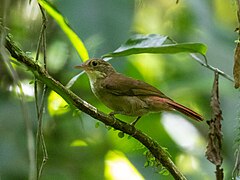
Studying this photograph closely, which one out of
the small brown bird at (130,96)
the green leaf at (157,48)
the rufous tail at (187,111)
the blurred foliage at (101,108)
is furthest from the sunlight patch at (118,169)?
the green leaf at (157,48)

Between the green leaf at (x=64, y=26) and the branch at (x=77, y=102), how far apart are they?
23 cm

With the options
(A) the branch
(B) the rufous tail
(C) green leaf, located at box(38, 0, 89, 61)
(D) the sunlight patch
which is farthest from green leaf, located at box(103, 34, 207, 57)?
(D) the sunlight patch

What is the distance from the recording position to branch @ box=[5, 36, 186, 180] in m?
2.14

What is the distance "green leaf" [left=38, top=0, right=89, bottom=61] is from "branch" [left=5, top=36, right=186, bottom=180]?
Answer: 23cm

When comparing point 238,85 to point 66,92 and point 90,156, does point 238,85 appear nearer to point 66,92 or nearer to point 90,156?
point 66,92

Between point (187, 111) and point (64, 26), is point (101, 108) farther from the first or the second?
point (64, 26)

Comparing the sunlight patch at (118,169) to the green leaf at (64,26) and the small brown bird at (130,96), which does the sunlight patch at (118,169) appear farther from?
the green leaf at (64,26)

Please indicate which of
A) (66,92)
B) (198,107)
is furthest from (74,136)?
(66,92)

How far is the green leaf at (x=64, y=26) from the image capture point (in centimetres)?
237

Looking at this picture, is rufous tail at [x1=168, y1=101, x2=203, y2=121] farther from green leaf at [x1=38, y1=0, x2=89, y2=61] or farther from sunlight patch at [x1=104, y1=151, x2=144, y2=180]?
sunlight patch at [x1=104, y1=151, x2=144, y2=180]

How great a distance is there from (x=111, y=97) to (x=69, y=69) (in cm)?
48

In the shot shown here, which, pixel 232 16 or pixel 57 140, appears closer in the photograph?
pixel 57 140

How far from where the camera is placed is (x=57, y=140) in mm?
3568

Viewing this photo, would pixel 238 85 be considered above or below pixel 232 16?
below
